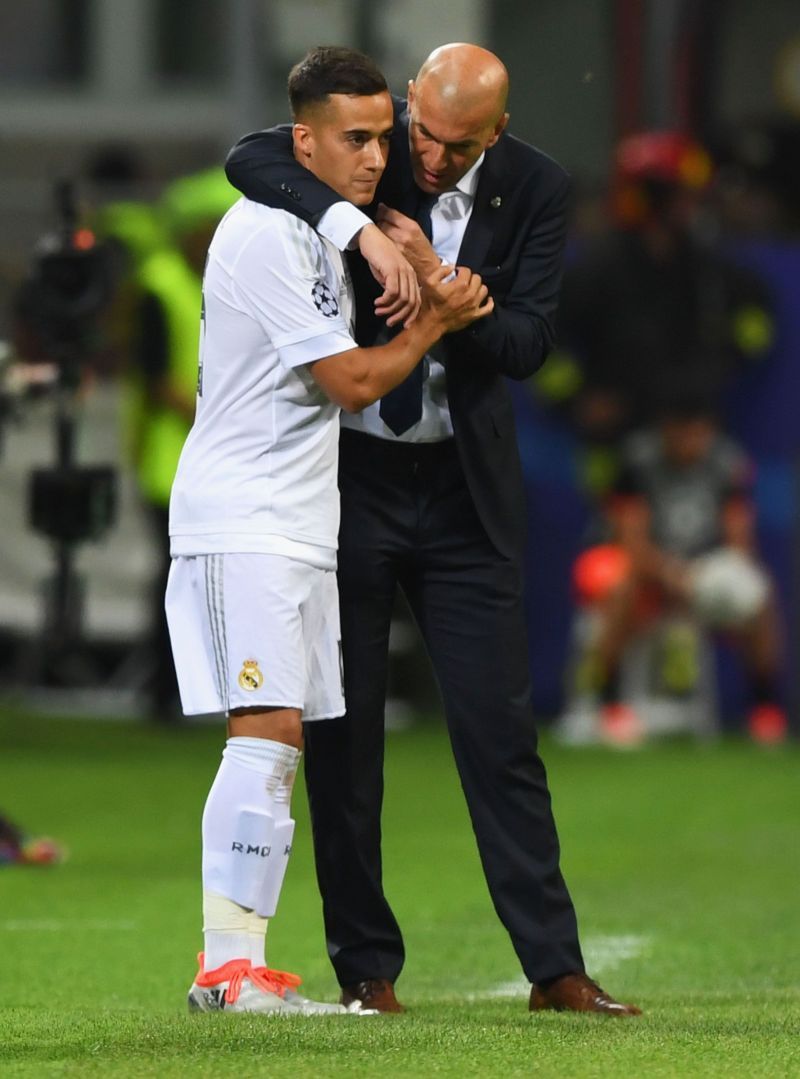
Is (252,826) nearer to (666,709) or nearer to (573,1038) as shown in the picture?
(573,1038)

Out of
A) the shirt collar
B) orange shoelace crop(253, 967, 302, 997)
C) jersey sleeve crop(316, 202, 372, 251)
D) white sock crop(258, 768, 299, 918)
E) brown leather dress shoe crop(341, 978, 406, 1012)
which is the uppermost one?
the shirt collar

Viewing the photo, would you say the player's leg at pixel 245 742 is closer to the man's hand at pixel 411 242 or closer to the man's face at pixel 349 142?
the man's hand at pixel 411 242

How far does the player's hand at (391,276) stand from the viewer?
16.8 feet

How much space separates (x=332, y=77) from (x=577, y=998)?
2024 mm

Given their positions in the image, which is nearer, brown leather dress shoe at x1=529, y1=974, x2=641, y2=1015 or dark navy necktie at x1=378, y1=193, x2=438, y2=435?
brown leather dress shoe at x1=529, y1=974, x2=641, y2=1015

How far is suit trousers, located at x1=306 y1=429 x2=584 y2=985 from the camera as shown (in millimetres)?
5492

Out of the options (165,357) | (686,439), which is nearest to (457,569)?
(165,357)

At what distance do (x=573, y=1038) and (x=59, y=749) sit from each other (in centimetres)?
719

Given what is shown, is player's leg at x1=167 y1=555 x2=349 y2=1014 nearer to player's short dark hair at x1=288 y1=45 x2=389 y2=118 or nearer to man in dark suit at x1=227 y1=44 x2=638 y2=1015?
man in dark suit at x1=227 y1=44 x2=638 y2=1015

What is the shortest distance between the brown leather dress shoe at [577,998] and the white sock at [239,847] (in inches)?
26.2

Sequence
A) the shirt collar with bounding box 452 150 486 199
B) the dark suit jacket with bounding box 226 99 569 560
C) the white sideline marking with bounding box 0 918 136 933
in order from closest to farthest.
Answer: the dark suit jacket with bounding box 226 99 569 560 → the shirt collar with bounding box 452 150 486 199 → the white sideline marking with bounding box 0 918 136 933

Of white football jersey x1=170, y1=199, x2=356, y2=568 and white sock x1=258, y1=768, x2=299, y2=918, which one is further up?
white football jersey x1=170, y1=199, x2=356, y2=568

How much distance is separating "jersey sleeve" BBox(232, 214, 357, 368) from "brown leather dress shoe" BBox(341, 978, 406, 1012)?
139 centimetres

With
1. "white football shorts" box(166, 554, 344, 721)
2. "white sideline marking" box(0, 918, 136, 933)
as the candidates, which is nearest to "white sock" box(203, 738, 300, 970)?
"white football shorts" box(166, 554, 344, 721)
